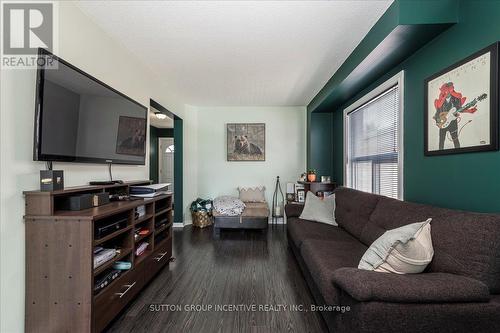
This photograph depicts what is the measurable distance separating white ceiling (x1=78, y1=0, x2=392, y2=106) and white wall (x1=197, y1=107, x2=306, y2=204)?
4.77 feet

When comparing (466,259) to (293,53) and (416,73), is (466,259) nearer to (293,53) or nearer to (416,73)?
(416,73)

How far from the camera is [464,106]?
5.20 feet

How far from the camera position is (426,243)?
1.35m

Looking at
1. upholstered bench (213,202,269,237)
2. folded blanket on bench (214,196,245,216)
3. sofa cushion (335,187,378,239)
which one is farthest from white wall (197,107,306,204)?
sofa cushion (335,187,378,239)

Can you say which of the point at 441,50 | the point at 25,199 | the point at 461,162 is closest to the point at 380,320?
the point at 461,162

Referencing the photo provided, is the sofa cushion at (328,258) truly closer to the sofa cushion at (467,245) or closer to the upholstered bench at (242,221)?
the sofa cushion at (467,245)

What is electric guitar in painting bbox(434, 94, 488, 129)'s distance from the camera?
1510 mm

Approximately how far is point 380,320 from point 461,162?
4.49 ft

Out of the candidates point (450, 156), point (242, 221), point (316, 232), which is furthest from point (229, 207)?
point (450, 156)

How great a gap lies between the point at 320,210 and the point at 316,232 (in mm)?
626

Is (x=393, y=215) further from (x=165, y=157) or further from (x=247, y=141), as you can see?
(x=165, y=157)

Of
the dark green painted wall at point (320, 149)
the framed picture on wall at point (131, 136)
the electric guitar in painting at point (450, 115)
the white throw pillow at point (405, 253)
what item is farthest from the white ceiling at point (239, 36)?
the white throw pillow at point (405, 253)

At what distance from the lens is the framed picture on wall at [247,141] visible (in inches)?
193

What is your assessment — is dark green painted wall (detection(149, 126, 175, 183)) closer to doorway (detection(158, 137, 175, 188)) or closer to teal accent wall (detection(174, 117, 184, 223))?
doorway (detection(158, 137, 175, 188))
